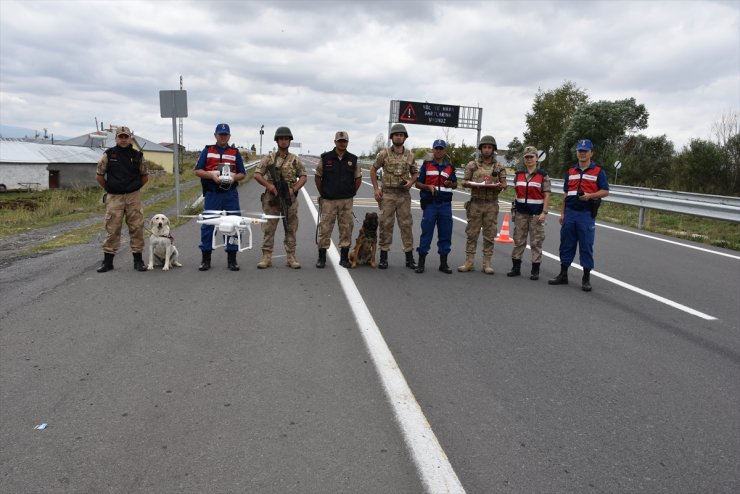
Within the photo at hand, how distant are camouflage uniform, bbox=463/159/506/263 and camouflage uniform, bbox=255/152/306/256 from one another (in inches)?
102

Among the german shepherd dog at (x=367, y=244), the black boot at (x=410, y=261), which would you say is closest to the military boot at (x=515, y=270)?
the black boot at (x=410, y=261)

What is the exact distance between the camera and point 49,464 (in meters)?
3.14

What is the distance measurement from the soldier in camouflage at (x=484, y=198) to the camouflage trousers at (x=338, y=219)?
1.78 meters

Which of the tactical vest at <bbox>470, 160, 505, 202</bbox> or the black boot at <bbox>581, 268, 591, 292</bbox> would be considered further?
the tactical vest at <bbox>470, 160, 505, 202</bbox>

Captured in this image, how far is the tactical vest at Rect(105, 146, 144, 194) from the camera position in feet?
26.8

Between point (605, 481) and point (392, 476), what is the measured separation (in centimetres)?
114

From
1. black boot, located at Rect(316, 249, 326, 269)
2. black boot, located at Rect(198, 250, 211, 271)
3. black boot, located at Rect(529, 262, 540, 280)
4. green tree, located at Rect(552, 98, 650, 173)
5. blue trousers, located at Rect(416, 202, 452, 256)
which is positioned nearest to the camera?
black boot, located at Rect(198, 250, 211, 271)

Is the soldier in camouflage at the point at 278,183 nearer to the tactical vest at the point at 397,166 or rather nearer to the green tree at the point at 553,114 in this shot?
the tactical vest at the point at 397,166

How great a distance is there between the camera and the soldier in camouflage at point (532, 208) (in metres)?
8.52

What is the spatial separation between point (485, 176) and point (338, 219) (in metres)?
2.31

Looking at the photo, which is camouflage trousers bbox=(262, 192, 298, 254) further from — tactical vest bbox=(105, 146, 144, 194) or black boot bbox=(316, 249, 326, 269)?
tactical vest bbox=(105, 146, 144, 194)

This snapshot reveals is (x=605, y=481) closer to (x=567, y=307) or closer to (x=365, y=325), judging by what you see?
Answer: (x=365, y=325)

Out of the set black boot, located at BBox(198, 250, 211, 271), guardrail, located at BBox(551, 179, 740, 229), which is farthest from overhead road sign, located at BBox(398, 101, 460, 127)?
black boot, located at BBox(198, 250, 211, 271)

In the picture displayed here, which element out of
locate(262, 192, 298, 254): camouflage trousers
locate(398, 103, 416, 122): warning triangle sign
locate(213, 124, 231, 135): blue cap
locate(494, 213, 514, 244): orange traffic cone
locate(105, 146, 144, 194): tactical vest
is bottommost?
locate(494, 213, 514, 244): orange traffic cone
